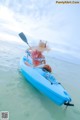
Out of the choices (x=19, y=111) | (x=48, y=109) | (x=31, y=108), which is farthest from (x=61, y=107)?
(x=19, y=111)

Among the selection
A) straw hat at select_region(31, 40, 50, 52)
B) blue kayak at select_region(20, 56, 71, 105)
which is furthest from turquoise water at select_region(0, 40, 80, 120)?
straw hat at select_region(31, 40, 50, 52)

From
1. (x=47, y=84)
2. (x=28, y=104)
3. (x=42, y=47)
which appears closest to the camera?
(x=28, y=104)

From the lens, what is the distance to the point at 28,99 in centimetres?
975

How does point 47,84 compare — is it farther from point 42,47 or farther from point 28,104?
point 42,47

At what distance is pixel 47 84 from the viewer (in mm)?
10078

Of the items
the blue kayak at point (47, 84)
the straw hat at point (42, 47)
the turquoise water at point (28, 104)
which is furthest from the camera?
the straw hat at point (42, 47)

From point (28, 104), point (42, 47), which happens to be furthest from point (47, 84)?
point (42, 47)

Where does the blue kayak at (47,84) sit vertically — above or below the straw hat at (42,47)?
below

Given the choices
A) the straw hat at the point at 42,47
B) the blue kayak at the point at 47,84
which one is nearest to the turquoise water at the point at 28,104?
the blue kayak at the point at 47,84

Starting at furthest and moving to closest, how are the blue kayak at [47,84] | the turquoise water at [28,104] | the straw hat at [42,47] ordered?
the straw hat at [42,47] → the blue kayak at [47,84] → the turquoise water at [28,104]

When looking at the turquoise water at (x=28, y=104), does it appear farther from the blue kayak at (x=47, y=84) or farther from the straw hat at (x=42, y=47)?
the straw hat at (x=42, y=47)

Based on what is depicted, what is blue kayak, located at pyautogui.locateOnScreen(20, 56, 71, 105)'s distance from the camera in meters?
9.03

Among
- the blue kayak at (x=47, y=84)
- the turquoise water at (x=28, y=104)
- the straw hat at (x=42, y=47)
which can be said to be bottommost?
the turquoise water at (x=28, y=104)

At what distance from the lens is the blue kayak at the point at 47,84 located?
9.03 metres
